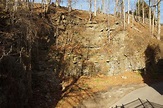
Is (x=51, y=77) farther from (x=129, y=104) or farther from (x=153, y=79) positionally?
(x=153, y=79)

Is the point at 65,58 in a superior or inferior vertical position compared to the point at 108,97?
superior

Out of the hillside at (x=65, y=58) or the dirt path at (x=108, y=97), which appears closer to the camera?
the hillside at (x=65, y=58)

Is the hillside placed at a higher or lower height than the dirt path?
higher

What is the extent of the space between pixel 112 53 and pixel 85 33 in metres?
4.02

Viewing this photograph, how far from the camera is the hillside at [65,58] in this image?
13508 mm

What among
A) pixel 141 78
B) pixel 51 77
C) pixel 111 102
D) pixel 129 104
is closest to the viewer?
pixel 129 104

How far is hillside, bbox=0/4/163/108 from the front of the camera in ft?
44.3

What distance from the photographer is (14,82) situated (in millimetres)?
13023

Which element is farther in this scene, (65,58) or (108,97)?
(65,58)

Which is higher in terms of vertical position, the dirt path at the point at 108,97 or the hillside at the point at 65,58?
the hillside at the point at 65,58

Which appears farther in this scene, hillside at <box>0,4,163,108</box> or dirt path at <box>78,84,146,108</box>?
dirt path at <box>78,84,146,108</box>

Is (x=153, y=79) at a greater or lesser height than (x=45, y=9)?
lesser

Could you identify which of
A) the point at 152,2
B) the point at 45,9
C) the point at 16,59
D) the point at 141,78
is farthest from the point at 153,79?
the point at 152,2

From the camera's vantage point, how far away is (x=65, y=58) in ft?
74.9
